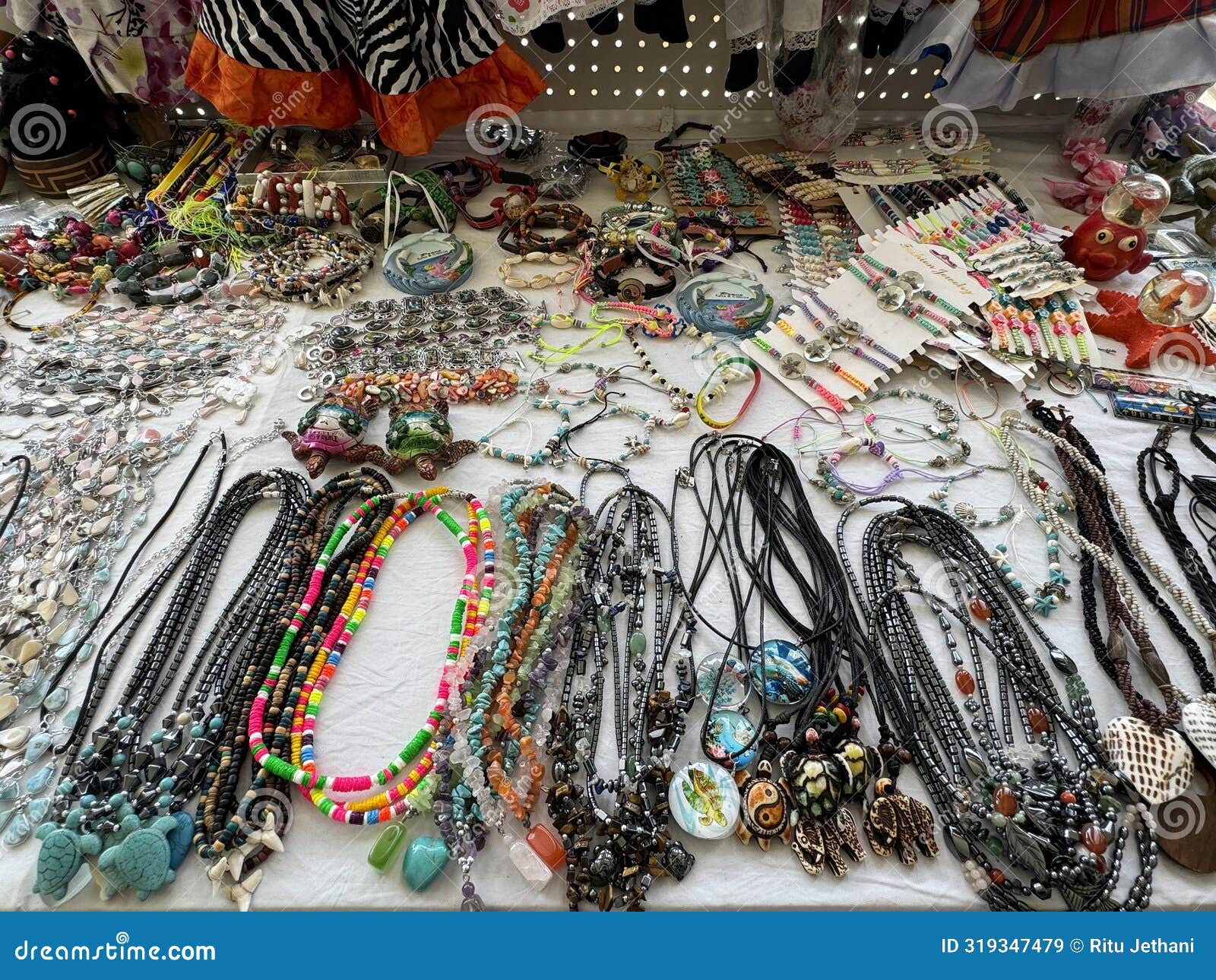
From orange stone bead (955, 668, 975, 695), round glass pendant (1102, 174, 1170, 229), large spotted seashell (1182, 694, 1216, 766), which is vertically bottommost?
orange stone bead (955, 668, 975, 695)

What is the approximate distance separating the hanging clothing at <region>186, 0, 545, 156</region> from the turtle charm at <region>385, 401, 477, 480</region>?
3.61ft

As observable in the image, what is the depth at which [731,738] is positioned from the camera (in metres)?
1.26

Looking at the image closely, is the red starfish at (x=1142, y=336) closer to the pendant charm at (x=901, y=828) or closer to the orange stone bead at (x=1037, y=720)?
the orange stone bead at (x=1037, y=720)

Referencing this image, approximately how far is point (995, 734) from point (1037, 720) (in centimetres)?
9

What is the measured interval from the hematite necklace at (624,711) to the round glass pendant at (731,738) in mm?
62

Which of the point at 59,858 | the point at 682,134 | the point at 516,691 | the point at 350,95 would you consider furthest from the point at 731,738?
A: the point at 682,134

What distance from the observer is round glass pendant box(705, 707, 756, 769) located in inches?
48.4

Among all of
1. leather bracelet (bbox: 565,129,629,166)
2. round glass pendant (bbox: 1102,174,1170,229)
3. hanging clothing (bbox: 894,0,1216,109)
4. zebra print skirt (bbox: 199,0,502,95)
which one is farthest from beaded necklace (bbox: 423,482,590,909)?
hanging clothing (bbox: 894,0,1216,109)

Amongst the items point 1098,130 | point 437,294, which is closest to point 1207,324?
point 1098,130

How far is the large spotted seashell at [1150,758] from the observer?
1.17 m

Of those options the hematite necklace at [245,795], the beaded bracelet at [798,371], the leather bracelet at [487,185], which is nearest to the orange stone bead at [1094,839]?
the beaded bracelet at [798,371]

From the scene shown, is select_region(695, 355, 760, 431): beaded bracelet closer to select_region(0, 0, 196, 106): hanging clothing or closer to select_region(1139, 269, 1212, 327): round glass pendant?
select_region(1139, 269, 1212, 327): round glass pendant

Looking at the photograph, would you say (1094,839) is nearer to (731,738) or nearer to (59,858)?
(731,738)

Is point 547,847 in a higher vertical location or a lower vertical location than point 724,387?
lower
